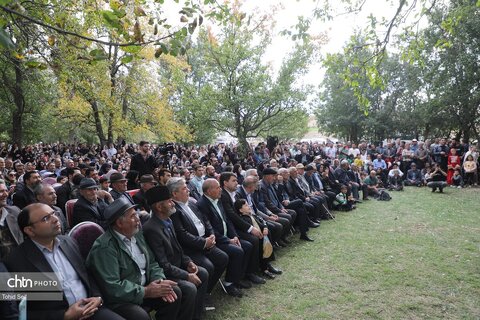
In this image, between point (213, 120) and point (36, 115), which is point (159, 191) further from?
point (36, 115)

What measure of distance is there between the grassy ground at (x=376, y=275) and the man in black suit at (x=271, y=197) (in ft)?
1.06

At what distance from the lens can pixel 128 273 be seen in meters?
3.01

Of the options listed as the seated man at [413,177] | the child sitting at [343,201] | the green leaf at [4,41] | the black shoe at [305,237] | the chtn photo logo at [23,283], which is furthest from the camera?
the seated man at [413,177]

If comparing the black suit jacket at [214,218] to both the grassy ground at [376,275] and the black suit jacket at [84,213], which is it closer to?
the grassy ground at [376,275]

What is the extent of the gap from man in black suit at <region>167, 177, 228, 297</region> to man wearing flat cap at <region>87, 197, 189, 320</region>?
715 mm

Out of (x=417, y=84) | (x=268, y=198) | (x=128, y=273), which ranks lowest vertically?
(x=128, y=273)

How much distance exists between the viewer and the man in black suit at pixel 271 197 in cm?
658

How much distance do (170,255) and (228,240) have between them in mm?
1151

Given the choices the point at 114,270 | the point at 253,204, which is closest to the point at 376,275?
the point at 253,204

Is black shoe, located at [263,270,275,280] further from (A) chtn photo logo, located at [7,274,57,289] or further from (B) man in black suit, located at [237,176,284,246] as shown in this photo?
(A) chtn photo logo, located at [7,274,57,289]

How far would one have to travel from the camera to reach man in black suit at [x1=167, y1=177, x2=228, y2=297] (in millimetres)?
4027

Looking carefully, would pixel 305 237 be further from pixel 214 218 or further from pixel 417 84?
pixel 417 84

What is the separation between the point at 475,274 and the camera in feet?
15.4

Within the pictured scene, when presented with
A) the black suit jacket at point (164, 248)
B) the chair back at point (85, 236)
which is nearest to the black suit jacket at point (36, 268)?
the chair back at point (85, 236)
